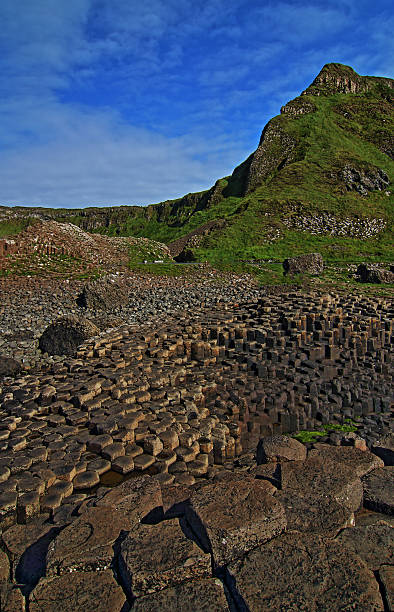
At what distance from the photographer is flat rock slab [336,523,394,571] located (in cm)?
321

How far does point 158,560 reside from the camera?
2.98 metres

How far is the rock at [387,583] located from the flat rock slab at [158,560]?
52.8 inches

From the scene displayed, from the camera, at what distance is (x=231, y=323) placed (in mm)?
12531

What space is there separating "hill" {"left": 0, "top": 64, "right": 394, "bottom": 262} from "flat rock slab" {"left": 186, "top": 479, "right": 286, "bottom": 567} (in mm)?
25516

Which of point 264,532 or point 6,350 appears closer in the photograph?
point 264,532

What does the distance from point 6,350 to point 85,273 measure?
11305 mm

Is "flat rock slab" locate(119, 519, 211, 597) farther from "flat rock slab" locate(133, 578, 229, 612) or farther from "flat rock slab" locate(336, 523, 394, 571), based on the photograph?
"flat rock slab" locate(336, 523, 394, 571)

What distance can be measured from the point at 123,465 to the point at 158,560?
2.77 metres

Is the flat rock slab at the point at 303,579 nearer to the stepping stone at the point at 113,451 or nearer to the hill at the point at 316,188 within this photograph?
the stepping stone at the point at 113,451

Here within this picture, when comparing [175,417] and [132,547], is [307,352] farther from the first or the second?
[132,547]

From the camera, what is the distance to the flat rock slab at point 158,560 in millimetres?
2871

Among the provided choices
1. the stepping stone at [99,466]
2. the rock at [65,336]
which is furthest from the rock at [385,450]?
the rock at [65,336]

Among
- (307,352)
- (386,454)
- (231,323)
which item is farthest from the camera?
(231,323)

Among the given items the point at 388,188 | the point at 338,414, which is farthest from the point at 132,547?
the point at 388,188
